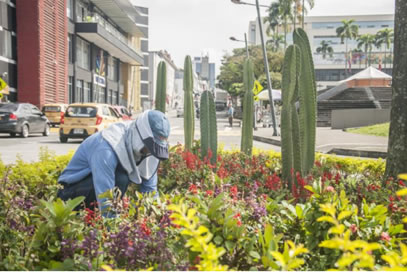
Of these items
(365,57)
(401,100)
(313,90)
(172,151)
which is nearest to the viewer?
(401,100)

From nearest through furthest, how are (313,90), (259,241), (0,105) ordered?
(259,241) → (313,90) → (0,105)

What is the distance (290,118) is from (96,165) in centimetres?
282

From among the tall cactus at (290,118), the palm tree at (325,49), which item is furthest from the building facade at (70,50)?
the palm tree at (325,49)

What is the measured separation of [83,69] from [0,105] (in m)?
21.7

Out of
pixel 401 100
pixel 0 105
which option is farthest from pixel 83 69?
pixel 401 100

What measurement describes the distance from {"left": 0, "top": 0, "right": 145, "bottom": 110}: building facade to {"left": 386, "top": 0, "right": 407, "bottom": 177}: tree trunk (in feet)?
28.0

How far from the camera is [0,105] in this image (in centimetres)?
1995

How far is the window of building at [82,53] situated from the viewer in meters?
39.8

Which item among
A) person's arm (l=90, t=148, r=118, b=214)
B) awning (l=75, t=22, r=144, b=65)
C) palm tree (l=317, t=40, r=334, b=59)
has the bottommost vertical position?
person's arm (l=90, t=148, r=118, b=214)

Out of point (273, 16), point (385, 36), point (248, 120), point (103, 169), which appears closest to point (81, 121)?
point (248, 120)

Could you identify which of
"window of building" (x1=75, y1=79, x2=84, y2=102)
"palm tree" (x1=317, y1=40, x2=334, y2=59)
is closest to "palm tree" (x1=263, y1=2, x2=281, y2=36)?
"palm tree" (x1=317, y1=40, x2=334, y2=59)

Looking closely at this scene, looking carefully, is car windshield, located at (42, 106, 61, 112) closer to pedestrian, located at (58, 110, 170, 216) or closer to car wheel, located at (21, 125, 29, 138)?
car wheel, located at (21, 125, 29, 138)

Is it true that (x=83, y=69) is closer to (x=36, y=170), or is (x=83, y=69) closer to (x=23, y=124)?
(x=23, y=124)

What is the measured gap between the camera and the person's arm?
3424mm
